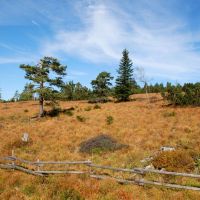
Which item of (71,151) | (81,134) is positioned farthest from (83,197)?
(81,134)

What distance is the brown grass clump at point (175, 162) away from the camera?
13039 millimetres

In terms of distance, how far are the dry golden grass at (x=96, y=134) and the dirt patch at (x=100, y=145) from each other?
73 centimetres

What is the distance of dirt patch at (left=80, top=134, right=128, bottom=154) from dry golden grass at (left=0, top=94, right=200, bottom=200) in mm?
734

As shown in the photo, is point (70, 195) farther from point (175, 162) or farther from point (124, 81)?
point (124, 81)

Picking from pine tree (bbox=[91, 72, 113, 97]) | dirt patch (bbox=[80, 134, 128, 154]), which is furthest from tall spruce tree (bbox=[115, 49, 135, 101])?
dirt patch (bbox=[80, 134, 128, 154])

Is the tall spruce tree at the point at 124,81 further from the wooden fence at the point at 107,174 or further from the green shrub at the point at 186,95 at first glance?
the wooden fence at the point at 107,174

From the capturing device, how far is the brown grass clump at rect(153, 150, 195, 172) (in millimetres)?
13039

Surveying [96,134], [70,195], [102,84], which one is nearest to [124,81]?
[102,84]

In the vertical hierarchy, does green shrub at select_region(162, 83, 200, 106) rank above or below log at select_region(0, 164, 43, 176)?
above

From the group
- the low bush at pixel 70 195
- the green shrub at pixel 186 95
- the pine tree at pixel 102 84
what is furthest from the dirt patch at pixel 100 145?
the pine tree at pixel 102 84

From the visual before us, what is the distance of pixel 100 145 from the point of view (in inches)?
765

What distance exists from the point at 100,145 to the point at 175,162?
24.1 ft

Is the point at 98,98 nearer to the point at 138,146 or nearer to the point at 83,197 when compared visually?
the point at 138,146

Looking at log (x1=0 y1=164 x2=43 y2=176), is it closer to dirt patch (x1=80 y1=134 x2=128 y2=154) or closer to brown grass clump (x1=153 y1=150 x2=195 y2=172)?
dirt patch (x1=80 y1=134 x2=128 y2=154)
